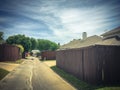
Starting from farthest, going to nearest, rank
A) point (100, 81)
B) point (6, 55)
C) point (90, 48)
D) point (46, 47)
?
point (46, 47)
point (6, 55)
point (90, 48)
point (100, 81)

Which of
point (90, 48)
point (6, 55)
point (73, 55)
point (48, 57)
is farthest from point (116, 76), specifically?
point (48, 57)

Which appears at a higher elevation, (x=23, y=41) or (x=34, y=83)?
(x=23, y=41)

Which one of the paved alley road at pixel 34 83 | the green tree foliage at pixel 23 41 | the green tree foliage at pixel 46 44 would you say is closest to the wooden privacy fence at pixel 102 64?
the paved alley road at pixel 34 83

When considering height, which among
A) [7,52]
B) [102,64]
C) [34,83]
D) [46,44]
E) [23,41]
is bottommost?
[34,83]

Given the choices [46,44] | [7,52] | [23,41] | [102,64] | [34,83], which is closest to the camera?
[102,64]

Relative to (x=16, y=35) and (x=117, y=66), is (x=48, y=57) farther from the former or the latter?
(x=117, y=66)

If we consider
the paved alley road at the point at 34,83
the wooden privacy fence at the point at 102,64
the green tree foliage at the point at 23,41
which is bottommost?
the paved alley road at the point at 34,83

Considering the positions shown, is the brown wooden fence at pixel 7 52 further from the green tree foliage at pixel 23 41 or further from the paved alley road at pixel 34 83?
the green tree foliage at pixel 23 41

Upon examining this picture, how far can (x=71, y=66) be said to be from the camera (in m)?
16.4

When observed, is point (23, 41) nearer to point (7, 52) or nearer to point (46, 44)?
point (7, 52)

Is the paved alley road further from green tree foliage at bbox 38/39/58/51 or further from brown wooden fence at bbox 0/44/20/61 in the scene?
green tree foliage at bbox 38/39/58/51

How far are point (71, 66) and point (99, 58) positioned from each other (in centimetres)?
603

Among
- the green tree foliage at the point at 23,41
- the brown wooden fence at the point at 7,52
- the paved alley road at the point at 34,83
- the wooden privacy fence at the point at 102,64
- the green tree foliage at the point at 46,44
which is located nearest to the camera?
the paved alley road at the point at 34,83

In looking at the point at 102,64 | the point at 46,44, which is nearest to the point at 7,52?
the point at 102,64
